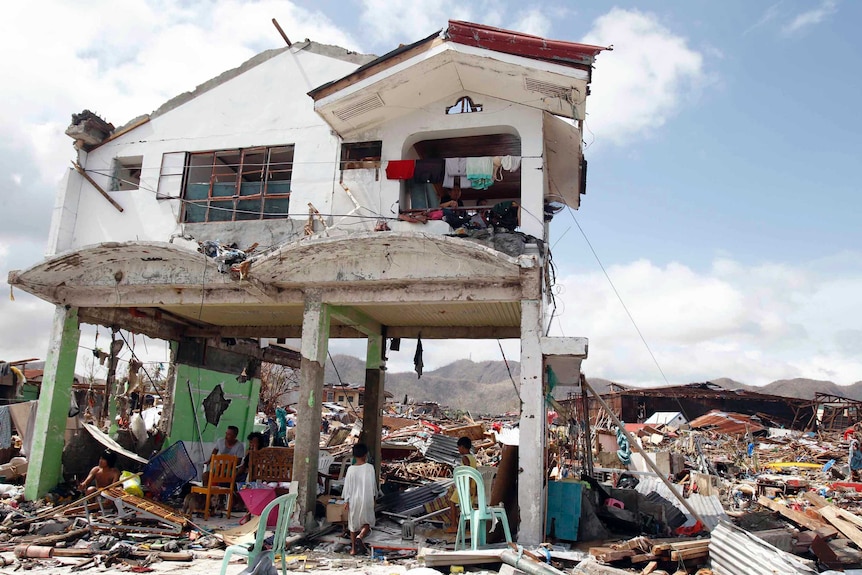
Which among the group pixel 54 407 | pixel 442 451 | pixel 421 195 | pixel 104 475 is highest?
pixel 421 195

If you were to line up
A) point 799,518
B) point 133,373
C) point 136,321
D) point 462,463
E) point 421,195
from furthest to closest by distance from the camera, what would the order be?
point 133,373, point 136,321, point 421,195, point 799,518, point 462,463

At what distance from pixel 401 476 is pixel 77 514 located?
7610 mm

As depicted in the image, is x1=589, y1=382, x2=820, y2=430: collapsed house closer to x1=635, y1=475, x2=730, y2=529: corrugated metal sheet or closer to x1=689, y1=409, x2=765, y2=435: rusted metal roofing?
x1=689, y1=409, x2=765, y2=435: rusted metal roofing

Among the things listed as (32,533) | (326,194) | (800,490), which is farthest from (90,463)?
(800,490)

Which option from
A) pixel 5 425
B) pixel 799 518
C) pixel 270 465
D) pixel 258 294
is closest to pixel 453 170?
pixel 258 294

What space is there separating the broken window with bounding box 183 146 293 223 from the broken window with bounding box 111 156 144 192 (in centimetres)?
125

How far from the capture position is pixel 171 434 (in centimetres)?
1473

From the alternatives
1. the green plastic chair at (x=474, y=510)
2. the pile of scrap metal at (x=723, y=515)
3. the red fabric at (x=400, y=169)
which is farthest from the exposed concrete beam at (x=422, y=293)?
the pile of scrap metal at (x=723, y=515)

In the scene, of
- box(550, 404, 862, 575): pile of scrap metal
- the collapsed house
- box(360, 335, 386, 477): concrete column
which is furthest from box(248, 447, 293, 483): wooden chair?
the collapsed house

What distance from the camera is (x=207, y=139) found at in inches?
484

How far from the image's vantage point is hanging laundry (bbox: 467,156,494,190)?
1056cm

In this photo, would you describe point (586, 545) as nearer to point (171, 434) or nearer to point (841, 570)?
point (841, 570)

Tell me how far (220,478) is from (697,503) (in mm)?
8685

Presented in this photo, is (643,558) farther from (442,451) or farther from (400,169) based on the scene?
(442,451)
